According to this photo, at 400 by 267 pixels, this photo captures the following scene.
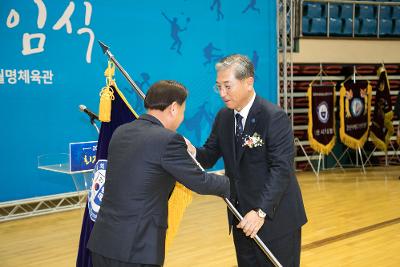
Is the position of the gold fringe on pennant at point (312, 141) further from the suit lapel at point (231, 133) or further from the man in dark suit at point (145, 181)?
the man in dark suit at point (145, 181)

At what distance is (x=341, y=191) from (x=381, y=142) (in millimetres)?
2016

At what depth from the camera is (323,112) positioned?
8.58 meters

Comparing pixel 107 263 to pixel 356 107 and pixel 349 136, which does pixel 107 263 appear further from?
pixel 356 107

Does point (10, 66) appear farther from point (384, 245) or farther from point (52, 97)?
point (384, 245)

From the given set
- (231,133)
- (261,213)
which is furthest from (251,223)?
(231,133)

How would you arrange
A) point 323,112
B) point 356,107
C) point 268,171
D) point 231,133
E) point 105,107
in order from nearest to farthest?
point 268,171, point 231,133, point 105,107, point 323,112, point 356,107

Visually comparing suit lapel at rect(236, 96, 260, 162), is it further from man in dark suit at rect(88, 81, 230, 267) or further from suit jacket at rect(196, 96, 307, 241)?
man in dark suit at rect(88, 81, 230, 267)

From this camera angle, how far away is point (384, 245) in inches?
189

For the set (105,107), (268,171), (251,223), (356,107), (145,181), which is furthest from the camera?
(356,107)

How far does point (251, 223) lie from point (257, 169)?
0.88ft

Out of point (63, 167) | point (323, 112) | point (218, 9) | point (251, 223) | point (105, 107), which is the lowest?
point (63, 167)

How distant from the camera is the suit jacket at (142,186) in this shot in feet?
6.54

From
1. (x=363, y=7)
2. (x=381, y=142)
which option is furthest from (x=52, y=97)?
(x=363, y=7)

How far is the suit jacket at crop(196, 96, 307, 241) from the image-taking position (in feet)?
7.72
